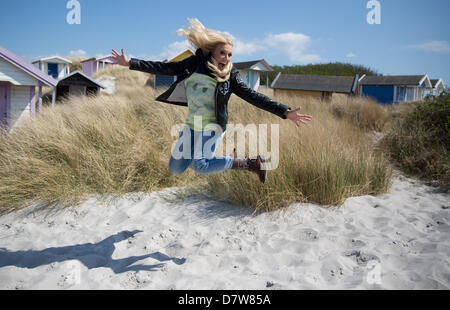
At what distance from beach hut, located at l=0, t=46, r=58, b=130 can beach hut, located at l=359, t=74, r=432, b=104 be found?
25.0 m

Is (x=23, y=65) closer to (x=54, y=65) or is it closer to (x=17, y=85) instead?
(x=17, y=85)

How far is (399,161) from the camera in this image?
264 inches

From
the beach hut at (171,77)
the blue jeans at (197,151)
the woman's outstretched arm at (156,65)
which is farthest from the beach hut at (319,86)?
the blue jeans at (197,151)

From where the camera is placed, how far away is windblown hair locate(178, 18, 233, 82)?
3.07 m

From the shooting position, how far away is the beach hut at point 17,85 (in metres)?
8.39

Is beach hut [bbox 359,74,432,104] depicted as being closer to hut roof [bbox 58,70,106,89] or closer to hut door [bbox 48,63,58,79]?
hut roof [bbox 58,70,106,89]

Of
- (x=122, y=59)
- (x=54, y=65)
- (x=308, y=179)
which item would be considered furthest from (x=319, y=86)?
(x=54, y=65)

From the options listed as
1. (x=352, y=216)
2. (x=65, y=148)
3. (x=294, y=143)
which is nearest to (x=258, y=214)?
(x=352, y=216)

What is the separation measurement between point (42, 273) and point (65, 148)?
9.55 ft

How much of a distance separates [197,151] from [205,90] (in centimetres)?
63

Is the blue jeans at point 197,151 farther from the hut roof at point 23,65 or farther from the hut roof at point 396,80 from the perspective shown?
the hut roof at point 396,80

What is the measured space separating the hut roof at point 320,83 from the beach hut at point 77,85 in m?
12.7
